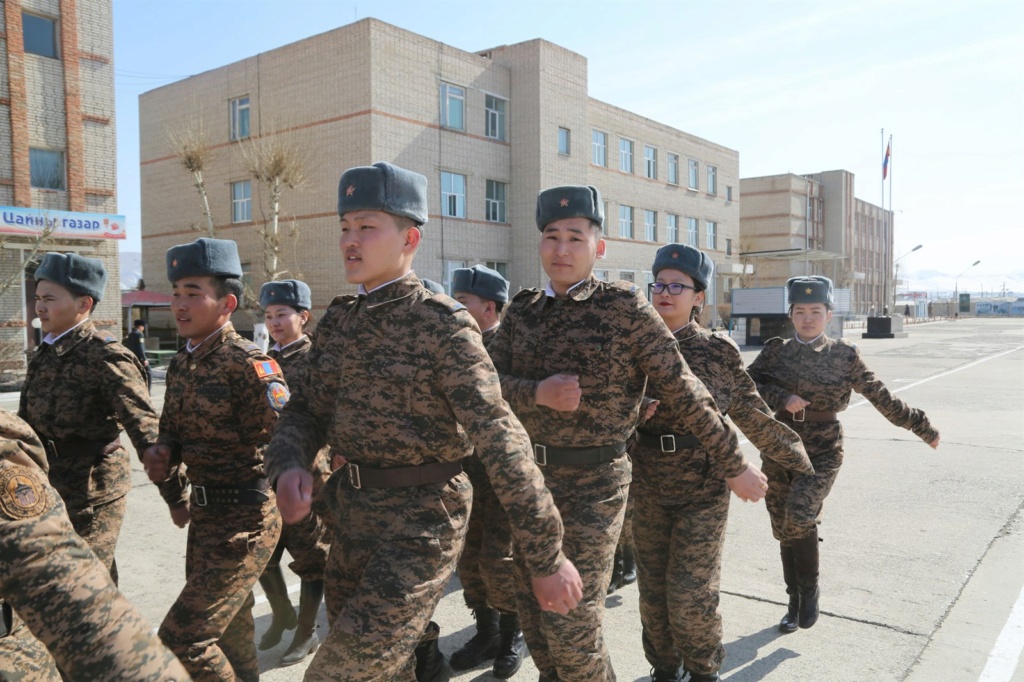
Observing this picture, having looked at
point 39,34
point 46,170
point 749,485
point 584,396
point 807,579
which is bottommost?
point 807,579

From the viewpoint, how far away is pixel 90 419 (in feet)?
12.4

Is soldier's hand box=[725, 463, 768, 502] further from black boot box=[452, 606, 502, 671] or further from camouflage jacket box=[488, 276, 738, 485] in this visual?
black boot box=[452, 606, 502, 671]

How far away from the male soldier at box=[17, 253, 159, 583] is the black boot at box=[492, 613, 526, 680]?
78.6 inches

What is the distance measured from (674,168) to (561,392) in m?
41.1

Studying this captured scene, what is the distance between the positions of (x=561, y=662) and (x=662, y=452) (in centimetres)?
119

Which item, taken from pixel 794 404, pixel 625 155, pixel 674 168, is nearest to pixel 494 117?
pixel 625 155

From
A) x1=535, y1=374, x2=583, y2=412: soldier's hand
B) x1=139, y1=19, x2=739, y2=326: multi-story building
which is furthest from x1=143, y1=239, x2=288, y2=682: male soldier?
x1=139, y1=19, x2=739, y2=326: multi-story building

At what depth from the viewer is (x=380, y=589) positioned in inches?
93.7

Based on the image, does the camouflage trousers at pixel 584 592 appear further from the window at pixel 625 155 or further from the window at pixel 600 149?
the window at pixel 625 155

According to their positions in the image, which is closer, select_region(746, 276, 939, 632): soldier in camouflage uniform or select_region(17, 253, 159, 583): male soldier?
select_region(17, 253, 159, 583): male soldier

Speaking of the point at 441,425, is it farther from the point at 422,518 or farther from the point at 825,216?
the point at 825,216

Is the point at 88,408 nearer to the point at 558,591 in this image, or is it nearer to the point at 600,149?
the point at 558,591

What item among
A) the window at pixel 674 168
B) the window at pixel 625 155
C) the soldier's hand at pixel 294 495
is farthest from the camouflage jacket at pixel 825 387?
the window at pixel 674 168

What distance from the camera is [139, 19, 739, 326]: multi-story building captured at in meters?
26.7
